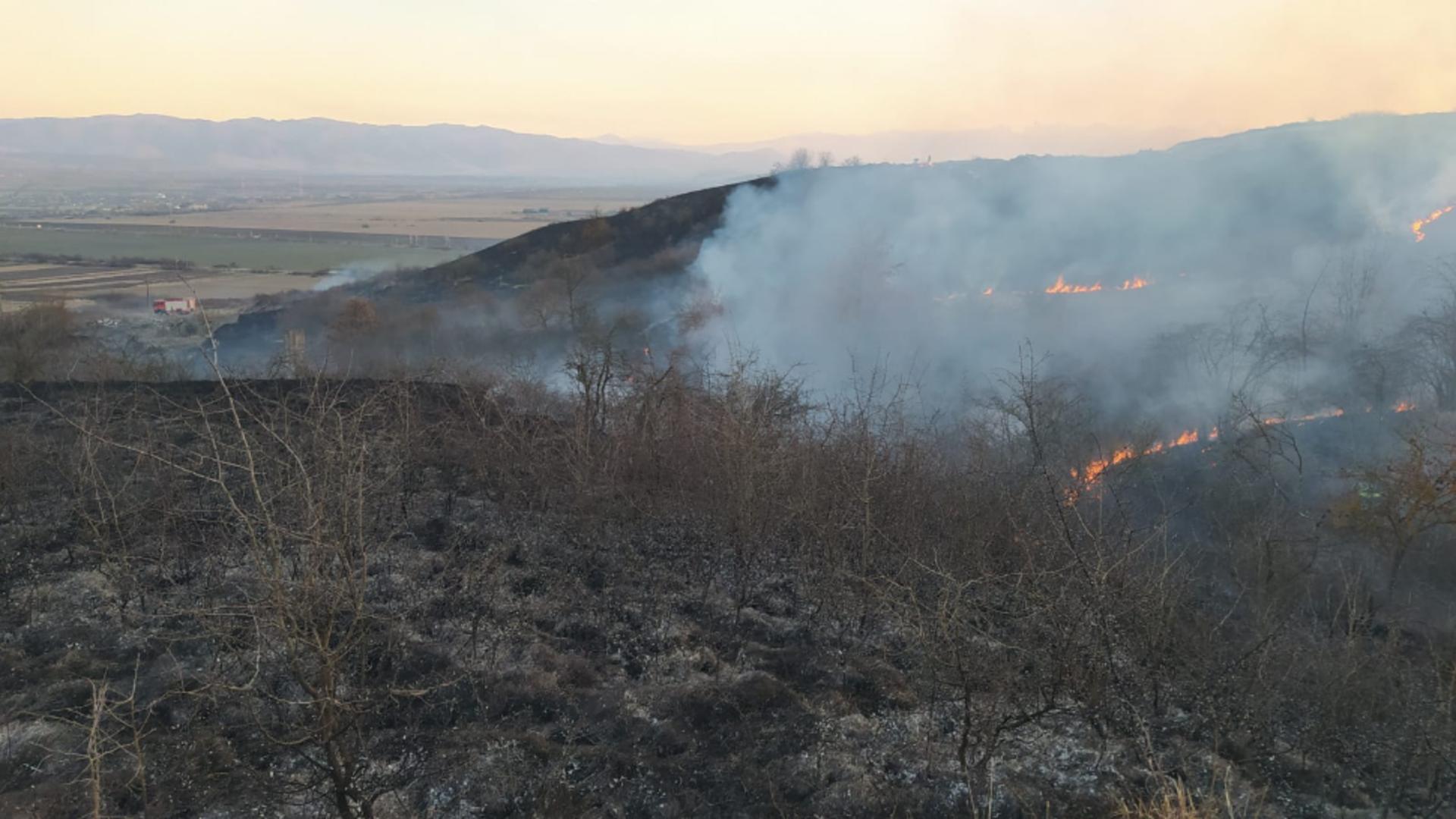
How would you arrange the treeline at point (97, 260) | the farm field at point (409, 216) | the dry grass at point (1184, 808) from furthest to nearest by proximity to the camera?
the farm field at point (409, 216)
the treeline at point (97, 260)
the dry grass at point (1184, 808)

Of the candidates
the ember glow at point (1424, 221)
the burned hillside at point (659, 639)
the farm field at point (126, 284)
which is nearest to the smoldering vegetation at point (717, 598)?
the burned hillside at point (659, 639)

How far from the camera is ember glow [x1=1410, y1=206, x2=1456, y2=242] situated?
25872mm

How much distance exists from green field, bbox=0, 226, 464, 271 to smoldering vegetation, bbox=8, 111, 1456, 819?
34.3 m

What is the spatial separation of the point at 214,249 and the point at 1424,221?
2695 inches

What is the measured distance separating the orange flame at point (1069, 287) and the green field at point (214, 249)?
36674 millimetres

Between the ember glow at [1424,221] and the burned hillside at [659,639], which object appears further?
the ember glow at [1424,221]

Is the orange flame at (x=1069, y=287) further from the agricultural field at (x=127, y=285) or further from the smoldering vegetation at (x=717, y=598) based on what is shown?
the agricultural field at (x=127, y=285)

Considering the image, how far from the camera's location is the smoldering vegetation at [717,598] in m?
5.31

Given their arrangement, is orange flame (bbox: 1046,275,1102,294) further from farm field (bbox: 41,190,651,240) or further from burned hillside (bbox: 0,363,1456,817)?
farm field (bbox: 41,190,651,240)

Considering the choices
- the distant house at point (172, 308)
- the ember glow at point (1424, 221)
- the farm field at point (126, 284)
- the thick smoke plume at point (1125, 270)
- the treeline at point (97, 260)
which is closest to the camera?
the thick smoke plume at point (1125, 270)

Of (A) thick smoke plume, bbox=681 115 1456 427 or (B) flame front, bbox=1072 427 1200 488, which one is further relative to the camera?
(A) thick smoke plume, bbox=681 115 1456 427

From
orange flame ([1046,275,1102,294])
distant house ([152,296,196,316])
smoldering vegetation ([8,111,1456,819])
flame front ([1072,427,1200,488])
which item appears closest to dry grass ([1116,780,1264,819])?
smoldering vegetation ([8,111,1456,819])

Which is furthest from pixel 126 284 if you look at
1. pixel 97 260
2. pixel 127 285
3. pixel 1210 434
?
pixel 1210 434

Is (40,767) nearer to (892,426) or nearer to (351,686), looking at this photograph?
(351,686)
